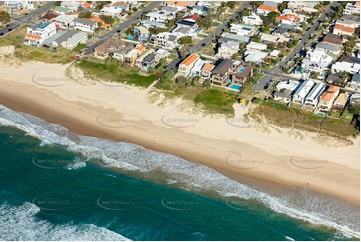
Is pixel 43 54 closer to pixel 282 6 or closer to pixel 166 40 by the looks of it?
pixel 166 40

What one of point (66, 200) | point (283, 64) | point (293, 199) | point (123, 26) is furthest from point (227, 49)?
point (66, 200)

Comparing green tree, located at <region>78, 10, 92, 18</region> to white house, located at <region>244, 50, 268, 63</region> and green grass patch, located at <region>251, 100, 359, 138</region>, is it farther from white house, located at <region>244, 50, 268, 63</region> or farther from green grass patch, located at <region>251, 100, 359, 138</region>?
green grass patch, located at <region>251, 100, 359, 138</region>

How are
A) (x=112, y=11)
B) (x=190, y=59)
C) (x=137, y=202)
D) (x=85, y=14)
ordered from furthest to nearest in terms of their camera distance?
(x=112, y=11)
(x=85, y=14)
(x=190, y=59)
(x=137, y=202)

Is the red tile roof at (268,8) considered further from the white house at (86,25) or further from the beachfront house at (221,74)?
the white house at (86,25)

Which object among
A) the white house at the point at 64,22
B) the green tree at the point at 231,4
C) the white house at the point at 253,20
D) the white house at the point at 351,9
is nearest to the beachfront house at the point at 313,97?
the white house at the point at 253,20

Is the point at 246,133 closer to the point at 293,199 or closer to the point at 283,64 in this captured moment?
the point at 293,199

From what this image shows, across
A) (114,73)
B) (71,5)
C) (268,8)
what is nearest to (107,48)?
(114,73)
